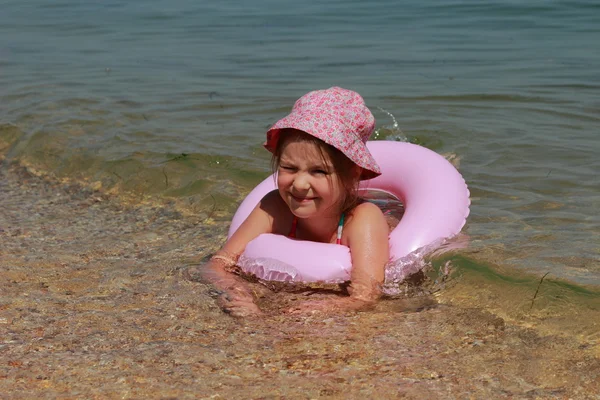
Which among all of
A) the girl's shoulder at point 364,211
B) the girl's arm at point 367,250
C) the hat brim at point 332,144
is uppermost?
the hat brim at point 332,144

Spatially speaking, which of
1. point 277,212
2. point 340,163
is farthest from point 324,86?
point 340,163

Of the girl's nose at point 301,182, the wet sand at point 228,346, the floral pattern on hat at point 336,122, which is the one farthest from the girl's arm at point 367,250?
the girl's nose at point 301,182

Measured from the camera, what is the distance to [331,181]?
150 inches

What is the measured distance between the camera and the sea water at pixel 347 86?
16.4 feet

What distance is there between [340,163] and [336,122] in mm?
190

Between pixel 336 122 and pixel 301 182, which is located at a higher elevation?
pixel 336 122

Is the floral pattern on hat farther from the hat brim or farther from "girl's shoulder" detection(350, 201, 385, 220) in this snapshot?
"girl's shoulder" detection(350, 201, 385, 220)

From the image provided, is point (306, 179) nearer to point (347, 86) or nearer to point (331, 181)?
point (331, 181)

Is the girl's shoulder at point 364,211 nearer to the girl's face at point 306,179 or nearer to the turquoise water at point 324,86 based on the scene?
the girl's face at point 306,179

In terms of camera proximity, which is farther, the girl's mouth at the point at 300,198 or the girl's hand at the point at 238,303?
the girl's mouth at the point at 300,198

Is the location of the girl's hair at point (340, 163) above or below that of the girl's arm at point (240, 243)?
above

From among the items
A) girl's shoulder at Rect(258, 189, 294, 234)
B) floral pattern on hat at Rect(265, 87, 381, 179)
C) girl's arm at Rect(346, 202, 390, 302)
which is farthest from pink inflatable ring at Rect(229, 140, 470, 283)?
floral pattern on hat at Rect(265, 87, 381, 179)

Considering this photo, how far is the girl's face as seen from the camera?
12.3 ft

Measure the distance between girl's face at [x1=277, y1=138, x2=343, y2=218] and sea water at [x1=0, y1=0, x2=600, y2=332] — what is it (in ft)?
2.07
